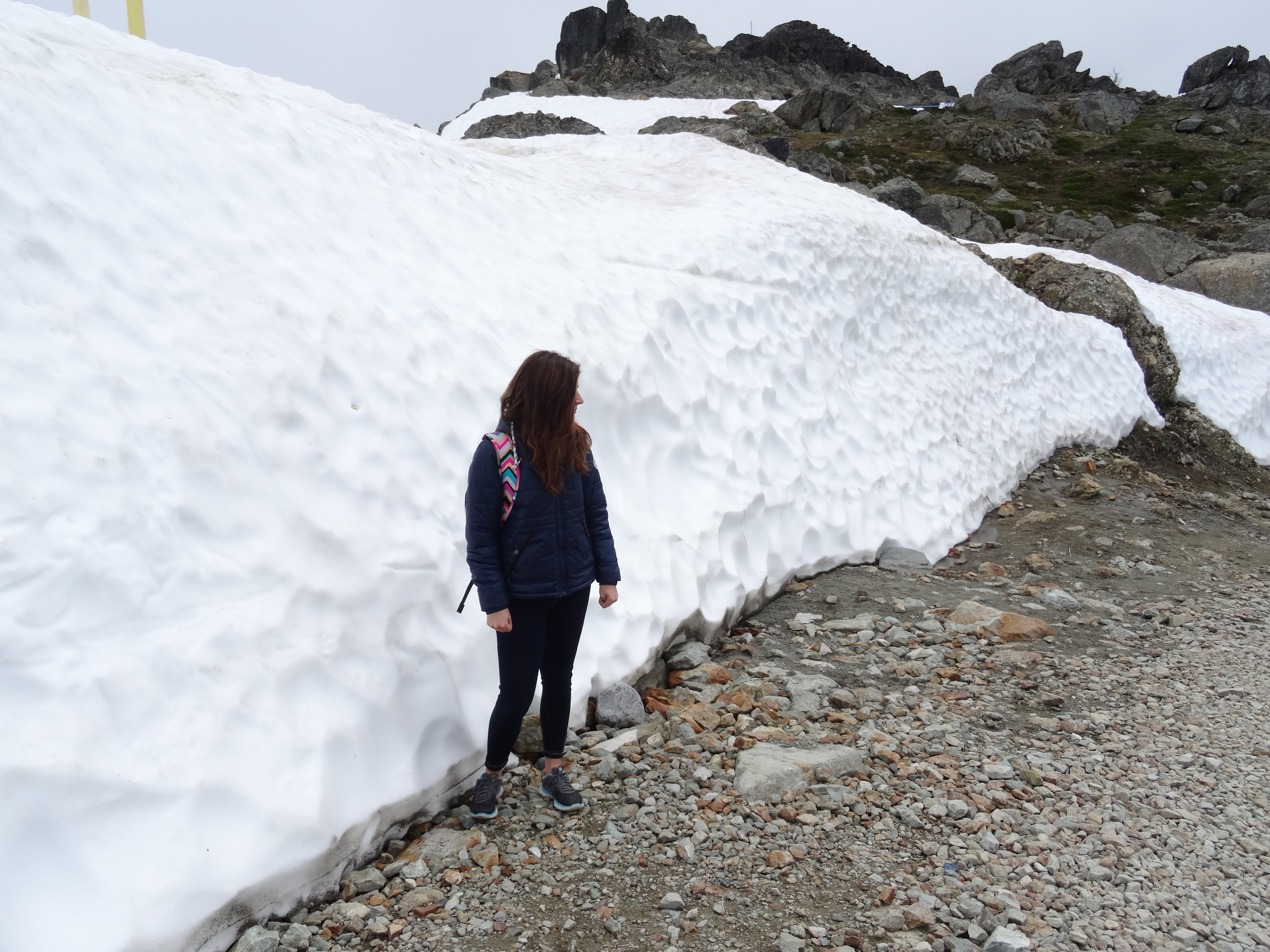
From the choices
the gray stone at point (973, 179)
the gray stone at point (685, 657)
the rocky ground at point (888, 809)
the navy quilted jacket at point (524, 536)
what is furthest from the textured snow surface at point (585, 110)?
the navy quilted jacket at point (524, 536)

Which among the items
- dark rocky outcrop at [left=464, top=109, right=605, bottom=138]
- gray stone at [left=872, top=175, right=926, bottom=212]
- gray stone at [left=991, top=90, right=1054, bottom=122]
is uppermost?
gray stone at [left=991, top=90, right=1054, bottom=122]

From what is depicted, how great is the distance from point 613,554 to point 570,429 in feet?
2.29

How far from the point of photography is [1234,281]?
75.2ft

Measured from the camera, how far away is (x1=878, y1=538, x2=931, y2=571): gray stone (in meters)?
8.57

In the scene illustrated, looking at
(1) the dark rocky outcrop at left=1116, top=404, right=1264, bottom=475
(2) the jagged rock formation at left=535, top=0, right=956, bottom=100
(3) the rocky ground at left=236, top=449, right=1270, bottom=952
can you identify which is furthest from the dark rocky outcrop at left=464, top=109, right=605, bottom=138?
(2) the jagged rock formation at left=535, top=0, right=956, bottom=100

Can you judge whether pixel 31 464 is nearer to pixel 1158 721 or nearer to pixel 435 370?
pixel 435 370

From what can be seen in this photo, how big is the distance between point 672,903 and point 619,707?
5.46 feet

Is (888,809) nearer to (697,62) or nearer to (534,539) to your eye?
(534,539)

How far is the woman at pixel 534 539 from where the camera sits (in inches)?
152

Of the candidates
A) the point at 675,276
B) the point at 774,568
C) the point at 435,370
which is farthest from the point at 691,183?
the point at 435,370

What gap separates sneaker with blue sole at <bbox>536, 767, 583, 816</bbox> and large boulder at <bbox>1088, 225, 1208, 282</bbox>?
84.4 feet

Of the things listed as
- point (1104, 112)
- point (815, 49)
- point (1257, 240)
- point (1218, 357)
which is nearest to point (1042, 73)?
point (1104, 112)

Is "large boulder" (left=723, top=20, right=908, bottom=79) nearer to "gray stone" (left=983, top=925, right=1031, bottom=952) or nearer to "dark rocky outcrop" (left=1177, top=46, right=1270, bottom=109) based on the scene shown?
"dark rocky outcrop" (left=1177, top=46, right=1270, bottom=109)

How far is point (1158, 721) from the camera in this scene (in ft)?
17.8
